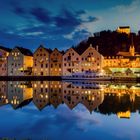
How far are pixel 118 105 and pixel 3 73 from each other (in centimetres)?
5954

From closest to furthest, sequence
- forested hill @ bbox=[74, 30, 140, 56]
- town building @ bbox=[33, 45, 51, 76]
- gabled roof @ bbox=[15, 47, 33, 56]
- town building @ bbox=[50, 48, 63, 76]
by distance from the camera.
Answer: town building @ bbox=[50, 48, 63, 76] → town building @ bbox=[33, 45, 51, 76] → gabled roof @ bbox=[15, 47, 33, 56] → forested hill @ bbox=[74, 30, 140, 56]

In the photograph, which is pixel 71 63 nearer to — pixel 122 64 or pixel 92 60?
pixel 92 60

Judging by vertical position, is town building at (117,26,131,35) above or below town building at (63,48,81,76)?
above

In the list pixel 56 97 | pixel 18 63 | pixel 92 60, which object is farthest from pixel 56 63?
pixel 56 97

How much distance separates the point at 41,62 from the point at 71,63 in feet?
26.8

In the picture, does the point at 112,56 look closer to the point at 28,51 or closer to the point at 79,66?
the point at 79,66

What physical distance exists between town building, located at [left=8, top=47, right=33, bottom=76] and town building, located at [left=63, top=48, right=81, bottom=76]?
9797 mm

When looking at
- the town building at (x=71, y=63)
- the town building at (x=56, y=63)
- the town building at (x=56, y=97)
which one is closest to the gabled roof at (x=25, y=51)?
the town building at (x=56, y=63)

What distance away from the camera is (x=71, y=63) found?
240ft

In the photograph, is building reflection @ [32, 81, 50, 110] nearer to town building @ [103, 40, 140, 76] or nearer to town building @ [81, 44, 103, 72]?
town building @ [81, 44, 103, 72]

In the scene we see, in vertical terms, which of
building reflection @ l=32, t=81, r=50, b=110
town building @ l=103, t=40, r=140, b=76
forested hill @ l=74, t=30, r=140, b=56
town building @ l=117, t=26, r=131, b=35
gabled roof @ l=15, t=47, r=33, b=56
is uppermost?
town building @ l=117, t=26, r=131, b=35

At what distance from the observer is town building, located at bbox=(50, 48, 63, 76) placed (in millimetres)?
74688

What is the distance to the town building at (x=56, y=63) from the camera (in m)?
74.7

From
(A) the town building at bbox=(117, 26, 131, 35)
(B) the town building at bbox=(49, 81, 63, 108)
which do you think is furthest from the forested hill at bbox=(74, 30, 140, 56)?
(B) the town building at bbox=(49, 81, 63, 108)
